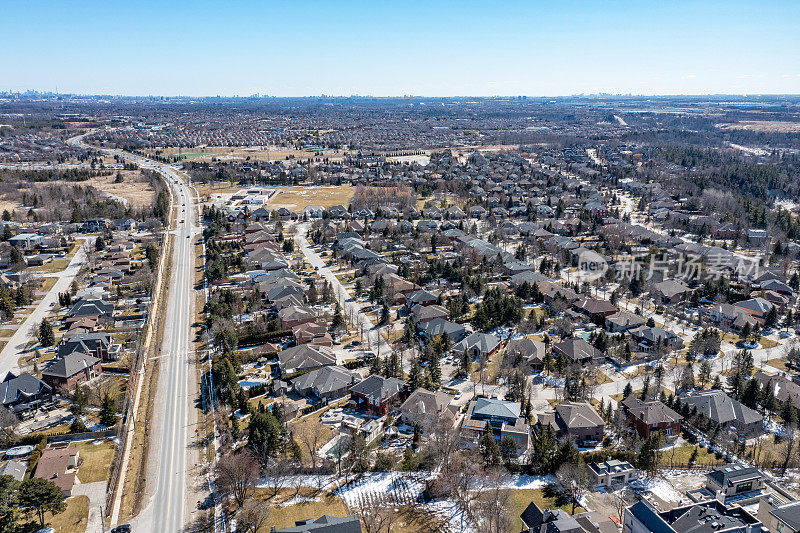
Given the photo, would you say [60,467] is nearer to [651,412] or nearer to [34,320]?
[34,320]

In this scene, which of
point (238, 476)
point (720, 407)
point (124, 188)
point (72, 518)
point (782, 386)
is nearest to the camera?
point (72, 518)

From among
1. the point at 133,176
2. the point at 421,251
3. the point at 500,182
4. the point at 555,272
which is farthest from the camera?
the point at 133,176

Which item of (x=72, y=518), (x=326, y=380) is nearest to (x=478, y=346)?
(x=326, y=380)

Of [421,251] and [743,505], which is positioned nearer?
[743,505]

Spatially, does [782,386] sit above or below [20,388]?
below

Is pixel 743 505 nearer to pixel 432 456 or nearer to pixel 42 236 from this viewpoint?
pixel 432 456

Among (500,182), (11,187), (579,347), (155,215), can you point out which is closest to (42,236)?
(155,215)

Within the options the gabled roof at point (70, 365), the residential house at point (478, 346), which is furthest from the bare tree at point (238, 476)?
the residential house at point (478, 346)
